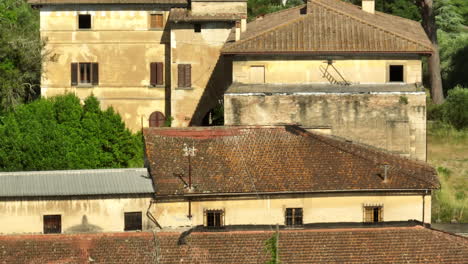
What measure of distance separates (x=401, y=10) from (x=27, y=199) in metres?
52.5

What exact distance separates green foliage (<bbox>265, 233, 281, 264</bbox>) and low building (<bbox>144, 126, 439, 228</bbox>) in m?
3.77

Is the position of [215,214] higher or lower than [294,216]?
higher

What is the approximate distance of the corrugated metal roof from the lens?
53.8 metres

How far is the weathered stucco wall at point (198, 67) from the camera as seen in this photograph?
→ 73.8 metres

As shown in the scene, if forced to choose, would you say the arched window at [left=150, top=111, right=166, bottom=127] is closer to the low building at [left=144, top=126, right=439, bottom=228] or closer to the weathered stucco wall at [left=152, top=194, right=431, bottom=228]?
the low building at [left=144, top=126, right=439, bottom=228]

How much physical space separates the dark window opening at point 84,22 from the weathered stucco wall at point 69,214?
946 inches

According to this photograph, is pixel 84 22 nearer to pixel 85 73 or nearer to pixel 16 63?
pixel 85 73

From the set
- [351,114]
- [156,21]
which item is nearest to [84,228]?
[351,114]

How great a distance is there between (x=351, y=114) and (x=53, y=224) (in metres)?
17.2

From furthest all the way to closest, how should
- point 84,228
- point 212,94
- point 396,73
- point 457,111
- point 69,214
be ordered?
point 457,111 < point 212,94 < point 396,73 < point 69,214 < point 84,228

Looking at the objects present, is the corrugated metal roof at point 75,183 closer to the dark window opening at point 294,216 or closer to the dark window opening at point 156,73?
the dark window opening at point 294,216

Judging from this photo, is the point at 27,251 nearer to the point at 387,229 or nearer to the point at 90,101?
the point at 387,229

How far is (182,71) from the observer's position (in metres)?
74.3

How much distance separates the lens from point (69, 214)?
53750 millimetres
